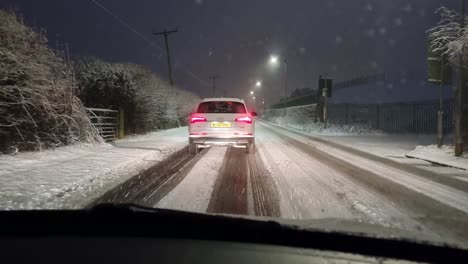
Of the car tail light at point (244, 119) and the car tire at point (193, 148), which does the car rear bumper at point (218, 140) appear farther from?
the car tail light at point (244, 119)

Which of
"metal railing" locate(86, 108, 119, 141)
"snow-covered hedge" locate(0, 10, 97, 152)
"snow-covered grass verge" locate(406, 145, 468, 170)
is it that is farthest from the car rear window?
"metal railing" locate(86, 108, 119, 141)

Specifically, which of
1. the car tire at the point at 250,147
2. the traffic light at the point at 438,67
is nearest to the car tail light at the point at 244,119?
the car tire at the point at 250,147

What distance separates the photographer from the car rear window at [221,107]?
14.1m

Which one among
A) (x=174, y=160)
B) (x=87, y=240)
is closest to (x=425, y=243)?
(x=87, y=240)

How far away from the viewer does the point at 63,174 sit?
8945 millimetres

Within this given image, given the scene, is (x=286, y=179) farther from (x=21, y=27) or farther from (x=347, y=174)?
(x=21, y=27)

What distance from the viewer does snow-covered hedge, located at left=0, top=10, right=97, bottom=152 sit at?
11.3 meters

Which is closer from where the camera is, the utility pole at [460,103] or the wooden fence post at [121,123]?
the utility pole at [460,103]

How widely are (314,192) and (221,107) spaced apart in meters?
7.08

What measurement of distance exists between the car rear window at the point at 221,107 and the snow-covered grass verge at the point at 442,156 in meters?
5.52

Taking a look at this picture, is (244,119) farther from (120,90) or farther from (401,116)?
(401,116)

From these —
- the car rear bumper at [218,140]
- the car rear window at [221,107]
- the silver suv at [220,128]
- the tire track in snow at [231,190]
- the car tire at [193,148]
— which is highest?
the car rear window at [221,107]

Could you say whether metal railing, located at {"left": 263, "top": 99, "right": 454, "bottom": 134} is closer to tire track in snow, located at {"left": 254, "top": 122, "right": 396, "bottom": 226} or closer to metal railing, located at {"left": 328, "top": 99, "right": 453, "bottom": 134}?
metal railing, located at {"left": 328, "top": 99, "right": 453, "bottom": 134}

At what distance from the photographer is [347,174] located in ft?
32.5
